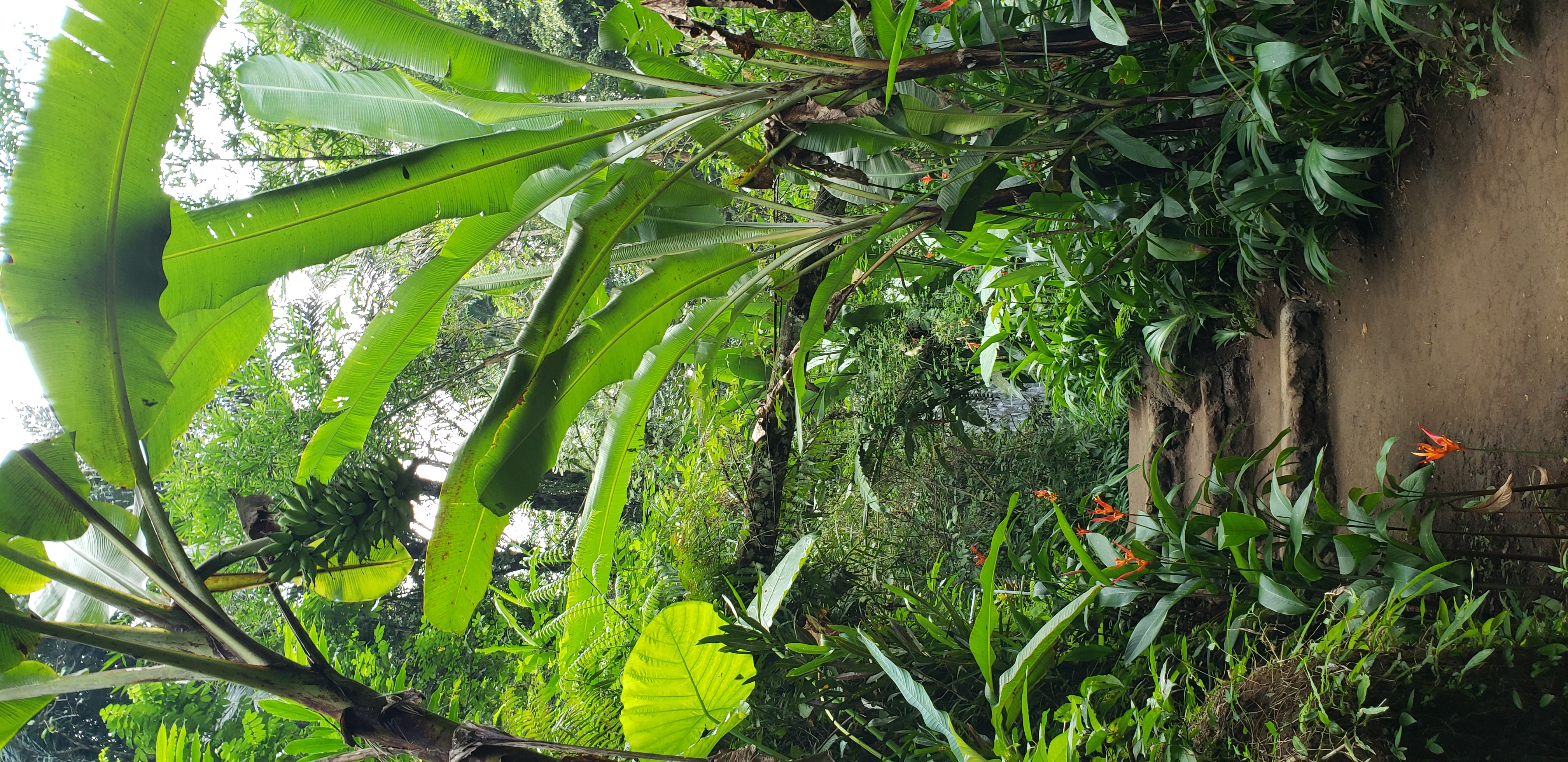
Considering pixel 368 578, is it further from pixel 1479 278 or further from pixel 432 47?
pixel 1479 278

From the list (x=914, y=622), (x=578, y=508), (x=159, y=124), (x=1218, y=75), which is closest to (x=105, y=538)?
(x=159, y=124)

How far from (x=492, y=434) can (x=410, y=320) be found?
0.22m

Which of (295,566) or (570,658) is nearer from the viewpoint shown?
(295,566)

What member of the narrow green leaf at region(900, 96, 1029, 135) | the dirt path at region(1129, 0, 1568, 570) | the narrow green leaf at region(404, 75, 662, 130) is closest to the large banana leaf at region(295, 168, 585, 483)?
the narrow green leaf at region(404, 75, 662, 130)

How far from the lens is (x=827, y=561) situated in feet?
7.07

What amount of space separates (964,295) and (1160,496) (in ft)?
4.35

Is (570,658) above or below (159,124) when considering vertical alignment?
below

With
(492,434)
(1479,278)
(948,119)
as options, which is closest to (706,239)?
(948,119)

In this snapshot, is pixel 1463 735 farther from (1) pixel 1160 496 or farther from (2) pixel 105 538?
(2) pixel 105 538

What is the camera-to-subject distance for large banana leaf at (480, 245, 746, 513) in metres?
1.01

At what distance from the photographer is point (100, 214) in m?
0.77

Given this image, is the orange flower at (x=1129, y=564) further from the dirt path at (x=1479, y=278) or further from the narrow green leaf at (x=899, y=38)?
the narrow green leaf at (x=899, y=38)

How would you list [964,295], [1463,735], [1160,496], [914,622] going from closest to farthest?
1. [1463,735]
2. [1160,496]
3. [914,622]
4. [964,295]

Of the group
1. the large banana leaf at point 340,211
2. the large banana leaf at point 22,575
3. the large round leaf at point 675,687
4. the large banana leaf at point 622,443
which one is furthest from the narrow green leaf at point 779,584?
the large banana leaf at point 22,575
